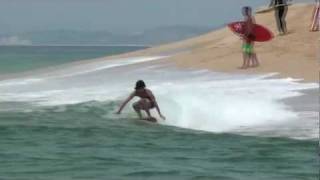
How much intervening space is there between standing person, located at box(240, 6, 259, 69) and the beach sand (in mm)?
319

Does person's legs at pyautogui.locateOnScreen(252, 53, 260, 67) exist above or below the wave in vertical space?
above

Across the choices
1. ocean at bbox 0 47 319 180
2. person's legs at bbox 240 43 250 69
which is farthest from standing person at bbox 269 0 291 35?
ocean at bbox 0 47 319 180

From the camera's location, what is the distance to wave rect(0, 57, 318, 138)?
17609mm

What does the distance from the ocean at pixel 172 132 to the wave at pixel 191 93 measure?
0.08 feet

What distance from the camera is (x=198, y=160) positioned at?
13539 mm

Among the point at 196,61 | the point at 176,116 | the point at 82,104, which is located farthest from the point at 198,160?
the point at 196,61

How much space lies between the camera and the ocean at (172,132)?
1274 cm

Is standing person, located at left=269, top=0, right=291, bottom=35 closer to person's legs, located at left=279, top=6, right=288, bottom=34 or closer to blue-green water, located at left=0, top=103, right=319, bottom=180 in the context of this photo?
person's legs, located at left=279, top=6, right=288, bottom=34

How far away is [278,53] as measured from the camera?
2850 cm

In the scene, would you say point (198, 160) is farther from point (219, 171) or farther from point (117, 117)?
point (117, 117)

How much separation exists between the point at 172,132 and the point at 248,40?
358 inches

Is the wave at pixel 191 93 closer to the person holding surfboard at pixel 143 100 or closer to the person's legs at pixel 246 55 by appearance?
the person holding surfboard at pixel 143 100

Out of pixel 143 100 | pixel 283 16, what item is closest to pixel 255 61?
pixel 283 16

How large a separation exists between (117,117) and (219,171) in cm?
670
